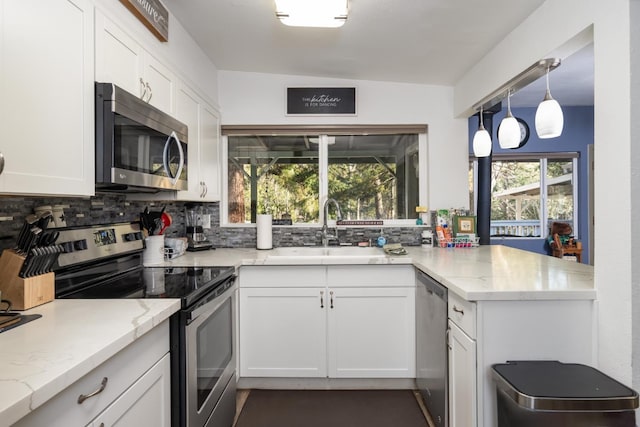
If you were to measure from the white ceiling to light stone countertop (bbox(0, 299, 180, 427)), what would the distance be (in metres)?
1.65

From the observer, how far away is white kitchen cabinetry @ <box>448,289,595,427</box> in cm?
137

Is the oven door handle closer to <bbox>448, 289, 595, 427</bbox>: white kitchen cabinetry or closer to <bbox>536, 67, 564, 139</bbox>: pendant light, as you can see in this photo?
<bbox>448, 289, 595, 427</bbox>: white kitchen cabinetry

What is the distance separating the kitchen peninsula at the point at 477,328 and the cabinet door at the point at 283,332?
0.82 metres

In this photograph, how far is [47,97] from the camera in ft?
3.69

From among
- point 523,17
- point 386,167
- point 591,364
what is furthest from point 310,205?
point 591,364

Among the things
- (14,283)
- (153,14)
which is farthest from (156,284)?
(153,14)

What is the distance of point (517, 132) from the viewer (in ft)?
6.77

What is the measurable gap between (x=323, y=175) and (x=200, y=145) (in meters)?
1.06

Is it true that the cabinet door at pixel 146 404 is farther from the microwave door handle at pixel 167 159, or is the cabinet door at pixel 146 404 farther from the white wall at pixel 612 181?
the white wall at pixel 612 181

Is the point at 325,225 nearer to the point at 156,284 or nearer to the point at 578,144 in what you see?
the point at 156,284

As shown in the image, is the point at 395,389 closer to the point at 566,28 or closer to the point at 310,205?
the point at 310,205

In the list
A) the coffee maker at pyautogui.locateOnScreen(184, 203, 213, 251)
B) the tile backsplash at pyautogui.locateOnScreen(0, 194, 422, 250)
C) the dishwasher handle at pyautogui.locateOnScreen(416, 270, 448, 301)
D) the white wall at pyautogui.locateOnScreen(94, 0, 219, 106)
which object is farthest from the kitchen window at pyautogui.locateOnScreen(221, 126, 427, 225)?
the dishwasher handle at pyautogui.locateOnScreen(416, 270, 448, 301)

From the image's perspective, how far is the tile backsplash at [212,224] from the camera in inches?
64.9

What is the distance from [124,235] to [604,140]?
226cm
